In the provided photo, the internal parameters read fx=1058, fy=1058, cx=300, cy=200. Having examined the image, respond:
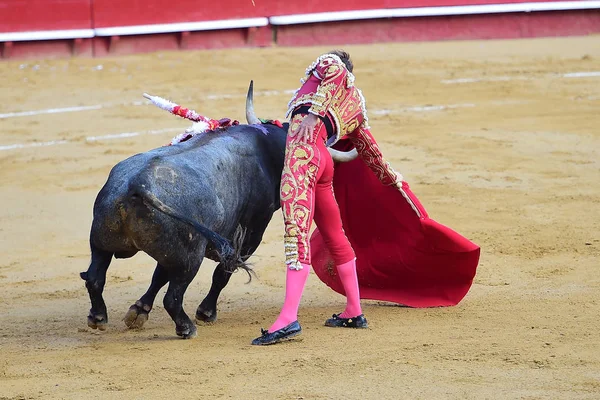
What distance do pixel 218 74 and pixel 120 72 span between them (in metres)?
0.85

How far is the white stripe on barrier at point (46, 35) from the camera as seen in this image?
30.7 ft

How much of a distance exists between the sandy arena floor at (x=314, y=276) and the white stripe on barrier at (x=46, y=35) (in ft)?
0.84

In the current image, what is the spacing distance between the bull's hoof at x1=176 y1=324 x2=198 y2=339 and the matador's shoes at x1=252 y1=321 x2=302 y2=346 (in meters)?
0.24

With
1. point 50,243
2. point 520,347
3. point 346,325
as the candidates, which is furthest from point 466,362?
point 50,243

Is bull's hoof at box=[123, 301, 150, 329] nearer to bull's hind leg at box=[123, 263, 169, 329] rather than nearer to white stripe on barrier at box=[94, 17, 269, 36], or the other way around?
bull's hind leg at box=[123, 263, 169, 329]

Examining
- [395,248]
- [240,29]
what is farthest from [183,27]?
[395,248]

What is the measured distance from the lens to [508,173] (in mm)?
6418

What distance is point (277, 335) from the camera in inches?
138

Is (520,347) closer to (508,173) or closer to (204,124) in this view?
(204,124)

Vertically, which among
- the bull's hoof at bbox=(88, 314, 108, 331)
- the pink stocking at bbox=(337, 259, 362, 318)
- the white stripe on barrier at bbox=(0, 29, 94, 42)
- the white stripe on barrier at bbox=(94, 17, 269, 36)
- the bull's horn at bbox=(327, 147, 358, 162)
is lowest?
the bull's hoof at bbox=(88, 314, 108, 331)

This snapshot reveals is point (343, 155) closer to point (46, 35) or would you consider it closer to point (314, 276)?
point (314, 276)

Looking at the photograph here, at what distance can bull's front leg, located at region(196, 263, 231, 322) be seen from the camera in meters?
3.94

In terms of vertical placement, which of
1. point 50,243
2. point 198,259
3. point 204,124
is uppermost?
point 204,124

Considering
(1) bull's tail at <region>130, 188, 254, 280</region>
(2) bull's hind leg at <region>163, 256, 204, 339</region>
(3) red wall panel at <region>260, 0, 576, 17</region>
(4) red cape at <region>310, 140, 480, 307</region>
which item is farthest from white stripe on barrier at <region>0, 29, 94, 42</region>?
(2) bull's hind leg at <region>163, 256, 204, 339</region>
